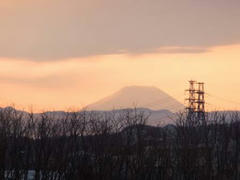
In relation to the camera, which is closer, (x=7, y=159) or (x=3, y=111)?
(x=7, y=159)

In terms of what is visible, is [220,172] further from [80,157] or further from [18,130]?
[18,130]

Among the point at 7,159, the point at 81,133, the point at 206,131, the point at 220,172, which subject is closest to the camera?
the point at 7,159

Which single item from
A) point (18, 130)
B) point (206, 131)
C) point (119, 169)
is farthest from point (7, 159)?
point (206, 131)

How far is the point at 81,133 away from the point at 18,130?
80.4 inches

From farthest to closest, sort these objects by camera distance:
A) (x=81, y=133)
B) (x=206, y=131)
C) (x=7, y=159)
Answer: (x=206, y=131), (x=81, y=133), (x=7, y=159)

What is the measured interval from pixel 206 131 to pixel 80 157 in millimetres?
6037

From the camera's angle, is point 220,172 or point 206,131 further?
point 206,131

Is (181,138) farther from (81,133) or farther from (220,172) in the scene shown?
(81,133)

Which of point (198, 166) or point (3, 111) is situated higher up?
point (3, 111)

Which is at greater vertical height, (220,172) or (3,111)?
(3,111)

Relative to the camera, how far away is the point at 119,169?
1881 cm

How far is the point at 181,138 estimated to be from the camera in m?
21.0

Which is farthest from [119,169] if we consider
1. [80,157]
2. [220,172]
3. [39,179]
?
[220,172]

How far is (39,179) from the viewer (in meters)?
18.1
